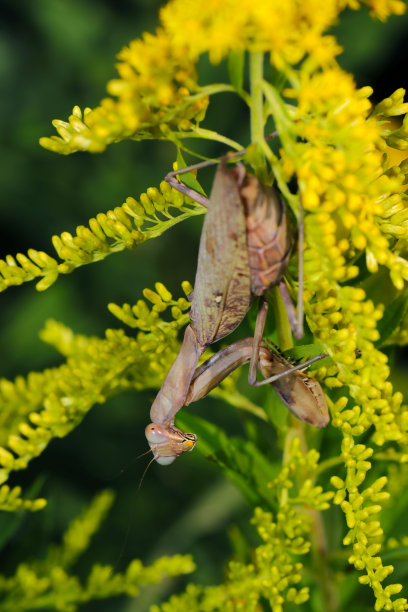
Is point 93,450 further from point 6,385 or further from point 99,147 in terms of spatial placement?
point 99,147

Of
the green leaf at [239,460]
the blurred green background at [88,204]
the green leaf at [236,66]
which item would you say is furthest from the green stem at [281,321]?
the blurred green background at [88,204]

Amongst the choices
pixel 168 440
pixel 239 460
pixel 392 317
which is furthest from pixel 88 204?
pixel 392 317

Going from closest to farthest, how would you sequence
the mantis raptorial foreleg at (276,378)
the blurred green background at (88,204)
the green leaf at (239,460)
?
the mantis raptorial foreleg at (276,378), the green leaf at (239,460), the blurred green background at (88,204)

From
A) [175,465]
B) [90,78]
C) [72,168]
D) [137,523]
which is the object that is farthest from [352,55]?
[137,523]

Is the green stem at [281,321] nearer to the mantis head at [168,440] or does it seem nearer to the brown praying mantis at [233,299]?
the brown praying mantis at [233,299]

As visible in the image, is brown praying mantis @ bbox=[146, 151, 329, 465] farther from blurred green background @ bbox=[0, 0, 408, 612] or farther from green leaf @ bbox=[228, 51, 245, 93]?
blurred green background @ bbox=[0, 0, 408, 612]

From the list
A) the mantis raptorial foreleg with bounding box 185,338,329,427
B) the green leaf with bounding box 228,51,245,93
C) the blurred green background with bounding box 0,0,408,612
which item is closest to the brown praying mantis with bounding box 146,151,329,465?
the mantis raptorial foreleg with bounding box 185,338,329,427
